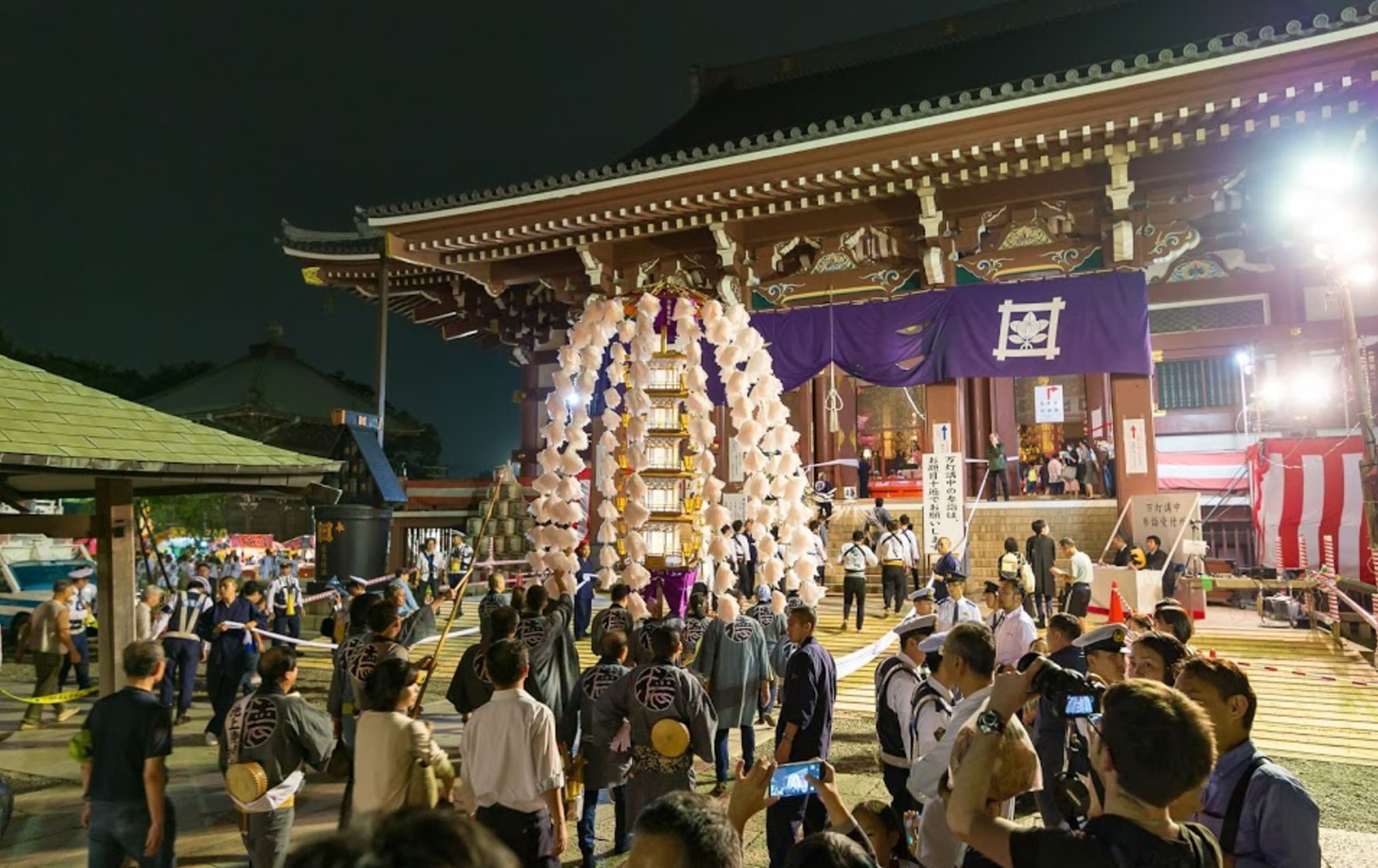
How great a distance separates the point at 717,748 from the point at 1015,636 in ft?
8.78

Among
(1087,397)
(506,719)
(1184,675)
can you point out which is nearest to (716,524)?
(506,719)

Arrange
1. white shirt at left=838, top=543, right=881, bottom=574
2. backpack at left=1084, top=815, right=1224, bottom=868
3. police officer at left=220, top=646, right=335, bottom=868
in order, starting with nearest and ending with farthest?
backpack at left=1084, top=815, right=1224, bottom=868
police officer at left=220, top=646, right=335, bottom=868
white shirt at left=838, top=543, right=881, bottom=574

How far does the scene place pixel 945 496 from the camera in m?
12.0

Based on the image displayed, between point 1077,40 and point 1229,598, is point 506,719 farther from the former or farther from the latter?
point 1077,40

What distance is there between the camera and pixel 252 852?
413 cm

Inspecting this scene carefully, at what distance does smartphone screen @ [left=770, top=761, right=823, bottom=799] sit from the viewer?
2.06 metres

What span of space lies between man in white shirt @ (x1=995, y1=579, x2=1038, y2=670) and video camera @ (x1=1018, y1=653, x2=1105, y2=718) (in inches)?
178

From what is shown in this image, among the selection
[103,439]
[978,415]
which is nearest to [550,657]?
[103,439]

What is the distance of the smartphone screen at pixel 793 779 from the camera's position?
6.75 feet

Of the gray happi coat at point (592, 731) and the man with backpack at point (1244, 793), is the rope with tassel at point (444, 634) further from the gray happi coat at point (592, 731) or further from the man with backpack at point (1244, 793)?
the man with backpack at point (1244, 793)

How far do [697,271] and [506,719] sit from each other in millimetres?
10402

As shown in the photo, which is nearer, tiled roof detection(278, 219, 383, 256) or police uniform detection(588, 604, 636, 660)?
police uniform detection(588, 604, 636, 660)

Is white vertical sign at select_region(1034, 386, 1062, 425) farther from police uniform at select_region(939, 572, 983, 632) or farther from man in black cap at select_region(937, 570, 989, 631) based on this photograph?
police uniform at select_region(939, 572, 983, 632)

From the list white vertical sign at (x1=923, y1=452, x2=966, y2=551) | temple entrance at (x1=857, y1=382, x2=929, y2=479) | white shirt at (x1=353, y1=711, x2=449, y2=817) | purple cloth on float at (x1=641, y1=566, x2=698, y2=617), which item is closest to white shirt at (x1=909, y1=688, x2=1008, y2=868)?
white shirt at (x1=353, y1=711, x2=449, y2=817)
